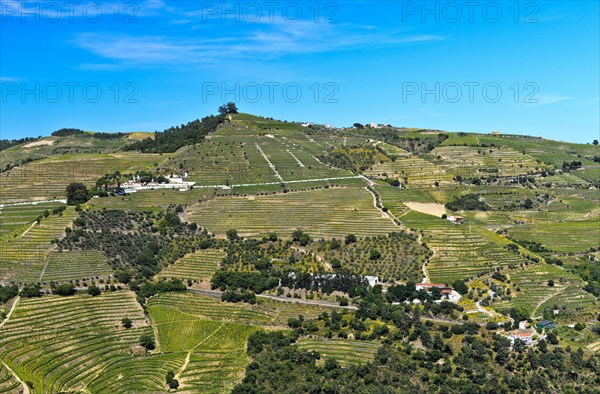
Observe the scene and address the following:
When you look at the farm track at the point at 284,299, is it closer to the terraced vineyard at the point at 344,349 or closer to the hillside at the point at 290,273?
the hillside at the point at 290,273

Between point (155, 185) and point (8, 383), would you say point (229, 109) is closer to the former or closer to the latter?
point (155, 185)

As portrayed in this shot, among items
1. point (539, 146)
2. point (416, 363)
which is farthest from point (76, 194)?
point (539, 146)

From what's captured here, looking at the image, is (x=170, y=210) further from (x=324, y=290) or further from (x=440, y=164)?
(x=440, y=164)

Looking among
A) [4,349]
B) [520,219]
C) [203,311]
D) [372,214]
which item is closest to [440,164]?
[520,219]

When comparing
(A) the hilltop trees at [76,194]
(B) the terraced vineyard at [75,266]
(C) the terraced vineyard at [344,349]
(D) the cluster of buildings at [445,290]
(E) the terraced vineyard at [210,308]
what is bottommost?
(C) the terraced vineyard at [344,349]

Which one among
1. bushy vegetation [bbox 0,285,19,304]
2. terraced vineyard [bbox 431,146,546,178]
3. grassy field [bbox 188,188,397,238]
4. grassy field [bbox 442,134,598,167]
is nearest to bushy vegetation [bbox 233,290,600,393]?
grassy field [bbox 188,188,397,238]

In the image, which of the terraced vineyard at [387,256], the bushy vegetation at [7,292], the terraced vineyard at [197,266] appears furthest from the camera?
the terraced vineyard at [197,266]

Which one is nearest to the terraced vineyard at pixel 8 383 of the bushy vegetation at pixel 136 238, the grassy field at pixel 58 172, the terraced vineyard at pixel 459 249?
the bushy vegetation at pixel 136 238
